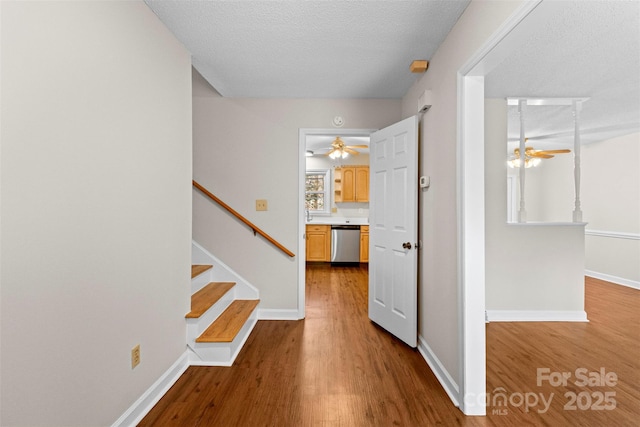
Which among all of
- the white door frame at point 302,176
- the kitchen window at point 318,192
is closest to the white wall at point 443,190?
the white door frame at point 302,176

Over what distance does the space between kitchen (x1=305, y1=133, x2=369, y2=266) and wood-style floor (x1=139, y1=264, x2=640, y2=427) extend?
2927mm

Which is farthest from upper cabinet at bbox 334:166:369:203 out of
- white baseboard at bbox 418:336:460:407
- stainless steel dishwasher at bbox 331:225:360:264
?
white baseboard at bbox 418:336:460:407

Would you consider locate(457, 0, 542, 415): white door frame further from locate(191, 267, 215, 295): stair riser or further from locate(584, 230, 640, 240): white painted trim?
locate(584, 230, 640, 240): white painted trim

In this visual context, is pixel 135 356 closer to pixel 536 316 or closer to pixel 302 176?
pixel 302 176

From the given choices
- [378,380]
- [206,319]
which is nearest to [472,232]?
[378,380]

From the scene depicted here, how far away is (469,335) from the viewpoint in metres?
1.77

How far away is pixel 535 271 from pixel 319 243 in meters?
3.79

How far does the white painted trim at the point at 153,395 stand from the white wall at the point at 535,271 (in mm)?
3048

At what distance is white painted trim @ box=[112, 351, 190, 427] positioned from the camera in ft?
5.28

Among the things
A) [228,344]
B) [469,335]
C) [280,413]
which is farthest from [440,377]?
[228,344]

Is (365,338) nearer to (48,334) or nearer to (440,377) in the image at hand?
(440,377)

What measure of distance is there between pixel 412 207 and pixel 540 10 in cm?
162

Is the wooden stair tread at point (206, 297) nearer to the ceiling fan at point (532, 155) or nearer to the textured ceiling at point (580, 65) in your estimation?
the textured ceiling at point (580, 65)

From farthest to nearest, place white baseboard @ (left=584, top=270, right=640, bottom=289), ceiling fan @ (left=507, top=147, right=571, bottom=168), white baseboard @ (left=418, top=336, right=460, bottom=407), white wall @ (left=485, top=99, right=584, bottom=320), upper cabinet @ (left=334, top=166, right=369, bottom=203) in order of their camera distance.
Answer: upper cabinet @ (left=334, top=166, right=369, bottom=203) < white baseboard @ (left=584, top=270, right=640, bottom=289) < ceiling fan @ (left=507, top=147, right=571, bottom=168) < white wall @ (left=485, top=99, right=584, bottom=320) < white baseboard @ (left=418, top=336, right=460, bottom=407)
